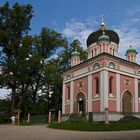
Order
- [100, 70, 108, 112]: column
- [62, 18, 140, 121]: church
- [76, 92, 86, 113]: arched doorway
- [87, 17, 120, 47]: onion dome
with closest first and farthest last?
[100, 70, 108, 112]: column
[62, 18, 140, 121]: church
[76, 92, 86, 113]: arched doorway
[87, 17, 120, 47]: onion dome

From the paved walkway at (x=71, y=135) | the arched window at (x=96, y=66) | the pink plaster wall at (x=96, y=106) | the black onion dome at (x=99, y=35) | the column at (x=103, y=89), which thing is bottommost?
the paved walkway at (x=71, y=135)

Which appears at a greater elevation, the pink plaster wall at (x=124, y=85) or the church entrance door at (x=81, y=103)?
the pink plaster wall at (x=124, y=85)

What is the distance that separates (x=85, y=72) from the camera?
33875mm

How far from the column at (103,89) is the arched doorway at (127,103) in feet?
11.2

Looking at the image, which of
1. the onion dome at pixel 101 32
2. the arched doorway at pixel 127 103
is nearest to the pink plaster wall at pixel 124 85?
the arched doorway at pixel 127 103

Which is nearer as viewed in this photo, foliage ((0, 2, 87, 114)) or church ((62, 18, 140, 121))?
church ((62, 18, 140, 121))

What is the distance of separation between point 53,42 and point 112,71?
676 inches

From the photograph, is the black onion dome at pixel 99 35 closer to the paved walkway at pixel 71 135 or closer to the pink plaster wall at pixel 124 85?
the pink plaster wall at pixel 124 85

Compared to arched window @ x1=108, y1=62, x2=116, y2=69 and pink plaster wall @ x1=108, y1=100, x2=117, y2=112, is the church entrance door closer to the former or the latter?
pink plaster wall @ x1=108, y1=100, x2=117, y2=112

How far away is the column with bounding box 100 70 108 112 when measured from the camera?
1159 inches

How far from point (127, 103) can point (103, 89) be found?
4.52m

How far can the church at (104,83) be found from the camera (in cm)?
3023

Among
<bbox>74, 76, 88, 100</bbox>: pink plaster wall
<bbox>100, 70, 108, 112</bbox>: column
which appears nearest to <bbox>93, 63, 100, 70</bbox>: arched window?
<bbox>100, 70, 108, 112</bbox>: column

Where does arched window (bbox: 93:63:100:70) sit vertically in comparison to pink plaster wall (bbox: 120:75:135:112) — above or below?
above
